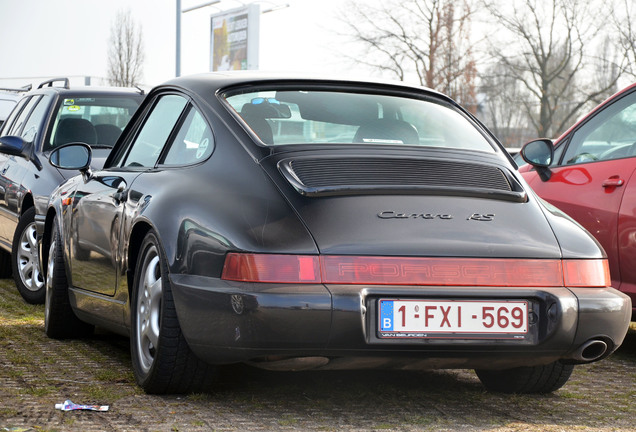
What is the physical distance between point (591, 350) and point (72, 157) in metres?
3.26

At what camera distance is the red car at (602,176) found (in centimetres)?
587

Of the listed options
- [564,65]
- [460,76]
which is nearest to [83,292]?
[460,76]

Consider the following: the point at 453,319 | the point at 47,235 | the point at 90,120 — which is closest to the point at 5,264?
the point at 90,120

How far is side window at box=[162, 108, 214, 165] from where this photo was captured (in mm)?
4449

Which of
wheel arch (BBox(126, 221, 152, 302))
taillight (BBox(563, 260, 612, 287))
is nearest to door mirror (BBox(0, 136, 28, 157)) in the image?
wheel arch (BBox(126, 221, 152, 302))

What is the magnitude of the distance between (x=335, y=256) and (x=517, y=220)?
81 centimetres

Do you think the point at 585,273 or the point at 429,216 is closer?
the point at 429,216

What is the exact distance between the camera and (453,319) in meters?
3.84

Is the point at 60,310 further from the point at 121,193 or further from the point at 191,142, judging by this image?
the point at 191,142

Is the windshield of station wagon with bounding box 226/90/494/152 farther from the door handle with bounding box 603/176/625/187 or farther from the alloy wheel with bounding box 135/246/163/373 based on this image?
the door handle with bounding box 603/176/625/187

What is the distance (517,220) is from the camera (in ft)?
13.4

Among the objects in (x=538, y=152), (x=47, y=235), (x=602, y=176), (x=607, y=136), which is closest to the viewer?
(x=602, y=176)

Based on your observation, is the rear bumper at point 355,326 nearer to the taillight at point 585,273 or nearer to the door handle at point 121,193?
the taillight at point 585,273

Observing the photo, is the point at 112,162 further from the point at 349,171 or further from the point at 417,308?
the point at 417,308
